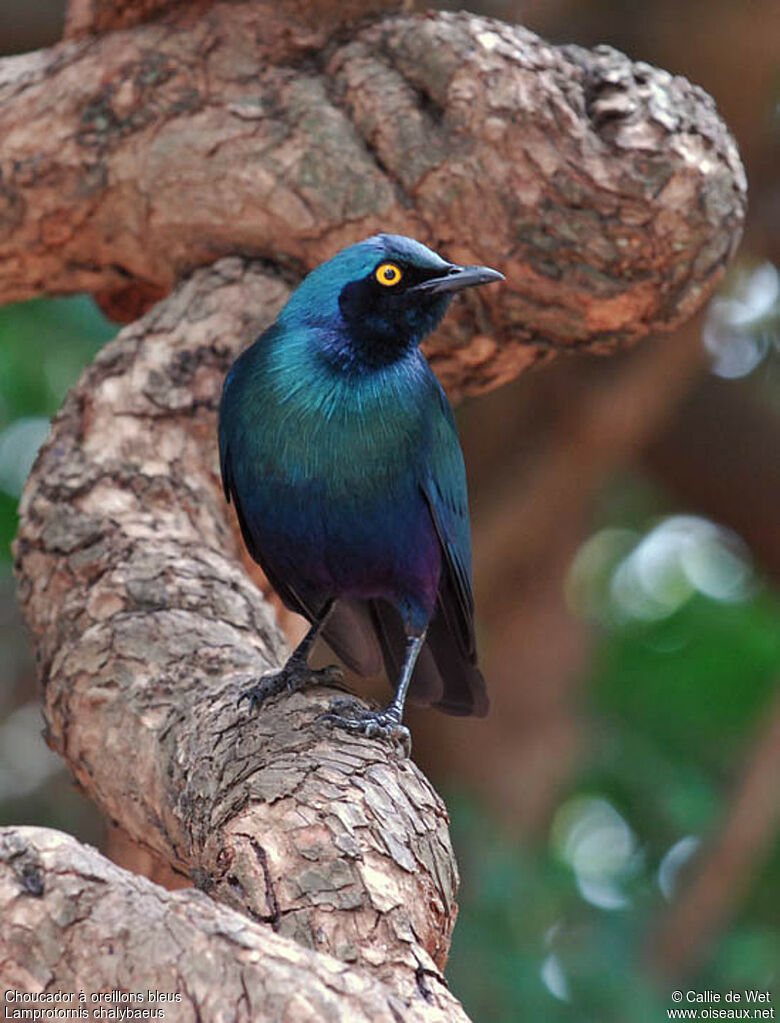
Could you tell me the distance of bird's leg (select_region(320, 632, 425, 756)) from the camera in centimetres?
327

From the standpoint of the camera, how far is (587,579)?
9273 millimetres

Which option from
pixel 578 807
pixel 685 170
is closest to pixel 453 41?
pixel 685 170

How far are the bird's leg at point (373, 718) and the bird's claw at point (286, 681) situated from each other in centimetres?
14

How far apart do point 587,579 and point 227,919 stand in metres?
7.09

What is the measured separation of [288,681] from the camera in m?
3.57

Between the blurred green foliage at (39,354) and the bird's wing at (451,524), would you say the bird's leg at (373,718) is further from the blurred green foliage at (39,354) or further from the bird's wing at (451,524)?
the blurred green foliage at (39,354)

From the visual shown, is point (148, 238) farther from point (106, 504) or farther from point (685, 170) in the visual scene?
point (685, 170)

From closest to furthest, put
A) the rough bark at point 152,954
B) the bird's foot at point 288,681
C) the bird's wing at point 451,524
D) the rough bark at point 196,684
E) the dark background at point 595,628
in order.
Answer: the rough bark at point 152,954, the rough bark at point 196,684, the bird's foot at point 288,681, the bird's wing at point 451,524, the dark background at point 595,628

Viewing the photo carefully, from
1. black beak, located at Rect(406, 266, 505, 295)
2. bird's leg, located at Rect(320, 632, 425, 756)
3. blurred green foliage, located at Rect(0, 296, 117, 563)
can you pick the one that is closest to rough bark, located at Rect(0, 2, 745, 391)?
black beak, located at Rect(406, 266, 505, 295)

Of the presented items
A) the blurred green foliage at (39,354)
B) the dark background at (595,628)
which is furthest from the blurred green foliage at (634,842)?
the blurred green foliage at (39,354)

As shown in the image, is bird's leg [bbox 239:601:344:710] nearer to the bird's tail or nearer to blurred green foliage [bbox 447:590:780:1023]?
the bird's tail

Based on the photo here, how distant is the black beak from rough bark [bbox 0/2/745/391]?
57 centimetres

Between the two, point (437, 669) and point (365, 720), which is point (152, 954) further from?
point (437, 669)

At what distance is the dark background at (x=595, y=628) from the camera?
6.85 m
